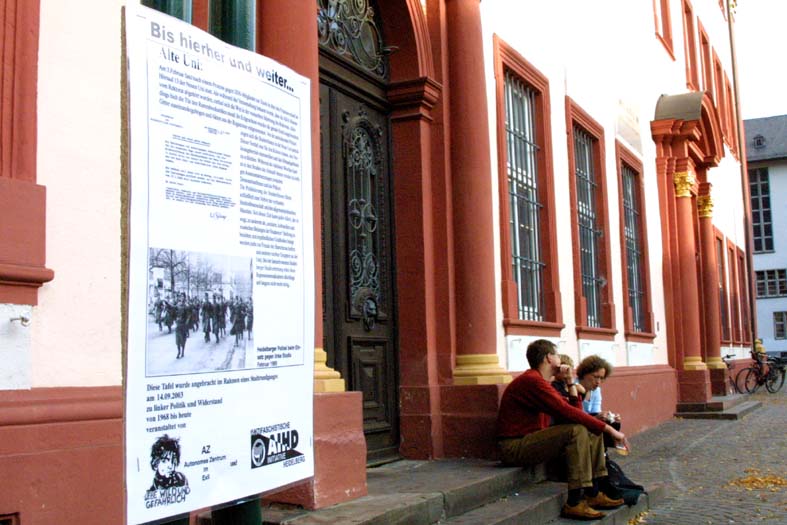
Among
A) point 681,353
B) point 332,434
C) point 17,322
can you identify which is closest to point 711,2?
point 681,353

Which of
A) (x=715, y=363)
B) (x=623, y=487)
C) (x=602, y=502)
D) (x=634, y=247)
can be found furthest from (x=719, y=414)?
(x=602, y=502)

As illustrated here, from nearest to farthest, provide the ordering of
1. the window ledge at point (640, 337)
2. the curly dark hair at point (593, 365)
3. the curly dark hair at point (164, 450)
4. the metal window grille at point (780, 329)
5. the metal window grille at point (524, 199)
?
1. the curly dark hair at point (164, 450)
2. the curly dark hair at point (593, 365)
3. the metal window grille at point (524, 199)
4. the window ledge at point (640, 337)
5. the metal window grille at point (780, 329)

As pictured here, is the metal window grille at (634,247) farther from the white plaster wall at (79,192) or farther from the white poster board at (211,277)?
the white poster board at (211,277)

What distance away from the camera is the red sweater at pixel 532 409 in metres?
6.43

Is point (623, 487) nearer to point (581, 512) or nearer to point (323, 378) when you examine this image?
point (581, 512)

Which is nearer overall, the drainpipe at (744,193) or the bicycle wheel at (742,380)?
the bicycle wheel at (742,380)

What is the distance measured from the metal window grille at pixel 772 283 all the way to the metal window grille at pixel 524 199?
156 ft

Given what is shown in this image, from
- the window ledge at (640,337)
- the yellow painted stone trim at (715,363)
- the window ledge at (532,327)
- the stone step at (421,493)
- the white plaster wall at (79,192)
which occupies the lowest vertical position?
the stone step at (421,493)

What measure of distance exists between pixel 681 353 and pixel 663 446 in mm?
5627

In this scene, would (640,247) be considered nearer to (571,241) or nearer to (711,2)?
(571,241)

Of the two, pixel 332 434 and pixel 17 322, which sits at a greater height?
pixel 17 322

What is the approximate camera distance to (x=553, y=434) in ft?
21.6

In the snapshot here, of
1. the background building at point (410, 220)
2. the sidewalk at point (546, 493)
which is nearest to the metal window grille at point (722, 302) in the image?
the background building at point (410, 220)

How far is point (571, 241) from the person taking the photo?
1109 centimetres
